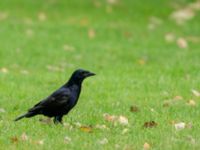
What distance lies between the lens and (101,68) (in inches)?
638

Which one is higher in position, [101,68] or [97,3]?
Result: [101,68]

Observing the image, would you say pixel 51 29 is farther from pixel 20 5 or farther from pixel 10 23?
pixel 20 5

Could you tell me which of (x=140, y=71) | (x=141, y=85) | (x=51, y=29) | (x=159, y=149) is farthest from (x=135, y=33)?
(x=159, y=149)

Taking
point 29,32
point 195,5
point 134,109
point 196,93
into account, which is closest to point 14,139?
point 134,109

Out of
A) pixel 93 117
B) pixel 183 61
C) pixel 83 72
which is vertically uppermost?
pixel 83 72

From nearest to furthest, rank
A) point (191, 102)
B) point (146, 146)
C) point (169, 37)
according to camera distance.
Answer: point (146, 146) → point (191, 102) → point (169, 37)

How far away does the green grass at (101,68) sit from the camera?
8.92m

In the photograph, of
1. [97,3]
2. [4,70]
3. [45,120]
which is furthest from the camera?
[97,3]

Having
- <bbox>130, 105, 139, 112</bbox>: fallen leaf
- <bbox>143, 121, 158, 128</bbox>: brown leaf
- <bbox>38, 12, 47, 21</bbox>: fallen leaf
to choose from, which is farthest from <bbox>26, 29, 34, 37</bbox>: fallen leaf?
<bbox>143, 121, 158, 128</bbox>: brown leaf

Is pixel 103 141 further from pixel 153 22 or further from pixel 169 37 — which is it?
pixel 153 22

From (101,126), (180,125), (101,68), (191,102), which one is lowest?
(101,68)

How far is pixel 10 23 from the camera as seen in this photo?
2108 cm

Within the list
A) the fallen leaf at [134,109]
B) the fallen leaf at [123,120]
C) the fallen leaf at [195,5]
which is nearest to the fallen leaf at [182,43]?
the fallen leaf at [195,5]

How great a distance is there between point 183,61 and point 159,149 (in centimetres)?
897
